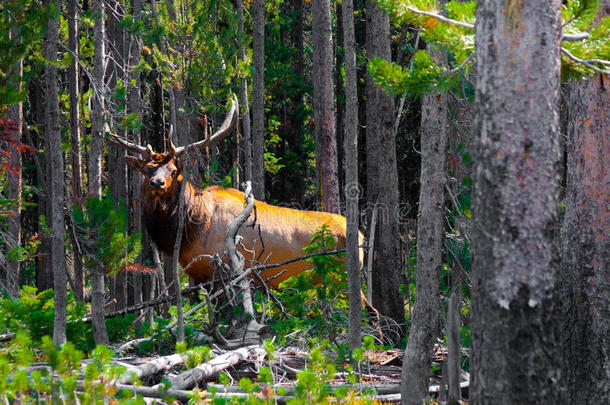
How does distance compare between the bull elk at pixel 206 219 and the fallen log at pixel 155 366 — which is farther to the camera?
the bull elk at pixel 206 219

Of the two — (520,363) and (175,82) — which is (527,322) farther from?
(175,82)

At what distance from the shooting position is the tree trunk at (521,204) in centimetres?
369

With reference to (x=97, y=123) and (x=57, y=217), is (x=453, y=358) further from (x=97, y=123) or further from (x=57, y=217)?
(x=97, y=123)

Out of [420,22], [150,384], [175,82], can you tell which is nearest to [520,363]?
[420,22]

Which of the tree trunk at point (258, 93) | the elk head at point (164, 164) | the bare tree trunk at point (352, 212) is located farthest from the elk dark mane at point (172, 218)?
the tree trunk at point (258, 93)

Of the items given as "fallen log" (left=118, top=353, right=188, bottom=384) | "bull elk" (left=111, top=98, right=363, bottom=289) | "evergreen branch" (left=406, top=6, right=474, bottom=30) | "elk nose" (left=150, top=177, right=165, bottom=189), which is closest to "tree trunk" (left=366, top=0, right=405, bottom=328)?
"bull elk" (left=111, top=98, right=363, bottom=289)

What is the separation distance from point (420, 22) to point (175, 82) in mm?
4181

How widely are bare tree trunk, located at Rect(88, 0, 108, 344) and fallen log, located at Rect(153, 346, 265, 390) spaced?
1.70 metres

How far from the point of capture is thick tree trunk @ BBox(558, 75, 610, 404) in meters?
5.66

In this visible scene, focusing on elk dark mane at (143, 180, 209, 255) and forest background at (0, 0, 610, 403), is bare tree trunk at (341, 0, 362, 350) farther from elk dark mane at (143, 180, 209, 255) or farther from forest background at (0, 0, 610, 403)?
elk dark mane at (143, 180, 209, 255)

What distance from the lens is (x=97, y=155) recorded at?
8.52 meters

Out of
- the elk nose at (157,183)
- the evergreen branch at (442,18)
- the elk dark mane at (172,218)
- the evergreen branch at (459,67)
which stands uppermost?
the evergreen branch at (442,18)

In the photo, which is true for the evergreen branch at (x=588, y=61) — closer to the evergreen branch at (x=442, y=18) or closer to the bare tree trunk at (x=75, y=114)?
the evergreen branch at (x=442, y=18)

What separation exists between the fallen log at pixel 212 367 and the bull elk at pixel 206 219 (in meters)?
2.65
